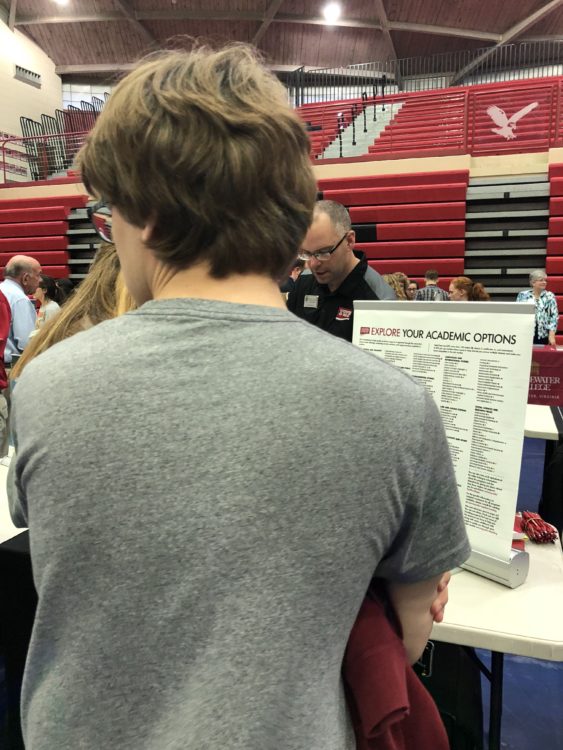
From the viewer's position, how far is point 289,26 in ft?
46.7

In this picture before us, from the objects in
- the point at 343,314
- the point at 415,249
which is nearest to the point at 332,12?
the point at 415,249

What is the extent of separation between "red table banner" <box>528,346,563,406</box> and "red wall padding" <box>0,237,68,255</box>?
337 inches

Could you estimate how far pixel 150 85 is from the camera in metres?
0.57

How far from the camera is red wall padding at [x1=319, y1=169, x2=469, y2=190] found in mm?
8333

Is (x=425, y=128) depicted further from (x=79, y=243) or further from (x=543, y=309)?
(x=79, y=243)

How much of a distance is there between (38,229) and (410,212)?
22.5 ft

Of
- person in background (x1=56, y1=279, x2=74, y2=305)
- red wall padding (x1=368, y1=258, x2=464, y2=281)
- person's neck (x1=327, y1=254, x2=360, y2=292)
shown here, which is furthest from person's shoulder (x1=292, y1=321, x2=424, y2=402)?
red wall padding (x1=368, y1=258, x2=464, y2=281)

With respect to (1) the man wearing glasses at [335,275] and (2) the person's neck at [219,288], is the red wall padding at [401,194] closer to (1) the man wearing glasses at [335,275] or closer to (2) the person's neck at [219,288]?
(1) the man wearing glasses at [335,275]

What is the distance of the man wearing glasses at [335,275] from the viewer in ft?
8.45

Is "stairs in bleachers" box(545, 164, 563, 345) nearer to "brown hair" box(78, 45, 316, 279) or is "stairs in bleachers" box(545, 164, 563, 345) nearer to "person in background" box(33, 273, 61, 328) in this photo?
"person in background" box(33, 273, 61, 328)

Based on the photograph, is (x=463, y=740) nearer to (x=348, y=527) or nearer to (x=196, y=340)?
(x=348, y=527)

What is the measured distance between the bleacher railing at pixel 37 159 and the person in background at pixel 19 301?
9053 millimetres

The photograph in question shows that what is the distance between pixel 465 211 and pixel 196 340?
8571 mm

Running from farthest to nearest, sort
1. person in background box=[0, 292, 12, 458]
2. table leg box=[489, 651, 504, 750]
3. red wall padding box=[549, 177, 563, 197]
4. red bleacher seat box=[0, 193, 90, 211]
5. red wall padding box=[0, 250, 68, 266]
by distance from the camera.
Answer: red bleacher seat box=[0, 193, 90, 211] → red wall padding box=[0, 250, 68, 266] → red wall padding box=[549, 177, 563, 197] → person in background box=[0, 292, 12, 458] → table leg box=[489, 651, 504, 750]
